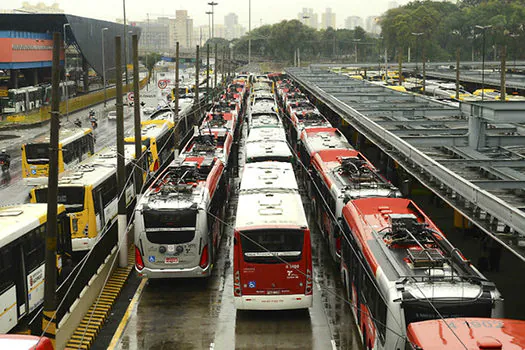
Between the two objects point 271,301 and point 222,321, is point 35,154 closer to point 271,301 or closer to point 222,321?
point 222,321

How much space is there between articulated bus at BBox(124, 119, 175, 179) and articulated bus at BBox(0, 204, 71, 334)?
1232 centimetres

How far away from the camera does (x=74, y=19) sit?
76375 millimetres

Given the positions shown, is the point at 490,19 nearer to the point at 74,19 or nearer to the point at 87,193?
the point at 74,19

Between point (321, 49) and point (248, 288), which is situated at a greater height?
point (321, 49)

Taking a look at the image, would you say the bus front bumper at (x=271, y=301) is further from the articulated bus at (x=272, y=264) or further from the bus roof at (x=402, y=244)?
the bus roof at (x=402, y=244)

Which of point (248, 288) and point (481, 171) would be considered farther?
point (481, 171)

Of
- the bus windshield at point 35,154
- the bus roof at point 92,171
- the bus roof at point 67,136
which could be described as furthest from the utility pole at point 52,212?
the bus roof at point 67,136

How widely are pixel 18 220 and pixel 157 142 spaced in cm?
1739

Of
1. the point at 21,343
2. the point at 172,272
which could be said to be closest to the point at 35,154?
the point at 172,272

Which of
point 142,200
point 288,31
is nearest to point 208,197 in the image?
point 142,200

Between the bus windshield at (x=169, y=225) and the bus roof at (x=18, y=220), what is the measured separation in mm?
2511

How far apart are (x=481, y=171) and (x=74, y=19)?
66.0m

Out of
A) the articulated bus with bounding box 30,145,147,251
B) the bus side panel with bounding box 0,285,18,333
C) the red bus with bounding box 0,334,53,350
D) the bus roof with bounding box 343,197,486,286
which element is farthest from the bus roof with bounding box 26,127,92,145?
the red bus with bounding box 0,334,53,350

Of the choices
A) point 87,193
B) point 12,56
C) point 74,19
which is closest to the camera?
point 87,193
